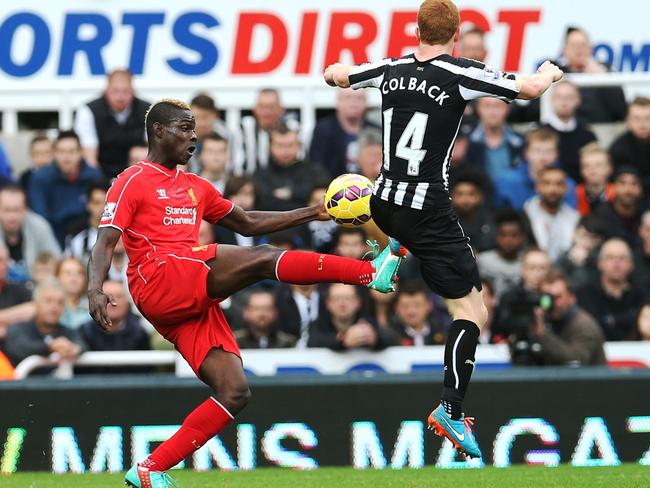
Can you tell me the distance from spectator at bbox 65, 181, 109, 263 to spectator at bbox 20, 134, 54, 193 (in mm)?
724

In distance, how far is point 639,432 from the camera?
37.9 ft

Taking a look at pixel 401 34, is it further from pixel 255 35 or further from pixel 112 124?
pixel 112 124

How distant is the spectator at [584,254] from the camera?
44.3 ft

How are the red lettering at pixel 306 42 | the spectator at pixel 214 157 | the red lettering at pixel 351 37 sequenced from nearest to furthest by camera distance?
the spectator at pixel 214 157
the red lettering at pixel 351 37
the red lettering at pixel 306 42

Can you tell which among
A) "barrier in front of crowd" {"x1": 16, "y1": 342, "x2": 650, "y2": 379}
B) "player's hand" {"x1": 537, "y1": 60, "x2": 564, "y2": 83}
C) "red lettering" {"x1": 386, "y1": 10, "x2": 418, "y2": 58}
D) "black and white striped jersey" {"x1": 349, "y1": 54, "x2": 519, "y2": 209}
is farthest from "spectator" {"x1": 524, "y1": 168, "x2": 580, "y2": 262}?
"player's hand" {"x1": 537, "y1": 60, "x2": 564, "y2": 83}

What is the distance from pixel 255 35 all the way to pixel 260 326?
413 cm

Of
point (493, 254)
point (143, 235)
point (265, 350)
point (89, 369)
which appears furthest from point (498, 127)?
point (143, 235)

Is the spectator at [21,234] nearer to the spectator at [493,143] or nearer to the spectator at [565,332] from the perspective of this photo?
the spectator at [493,143]

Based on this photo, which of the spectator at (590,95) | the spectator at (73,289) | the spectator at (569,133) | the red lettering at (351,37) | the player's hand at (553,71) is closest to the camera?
the player's hand at (553,71)

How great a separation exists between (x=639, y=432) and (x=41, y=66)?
733 cm

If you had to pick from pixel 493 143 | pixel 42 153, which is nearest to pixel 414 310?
pixel 493 143

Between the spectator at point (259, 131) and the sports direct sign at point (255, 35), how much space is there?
1399 mm

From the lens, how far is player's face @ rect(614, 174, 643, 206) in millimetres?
13953

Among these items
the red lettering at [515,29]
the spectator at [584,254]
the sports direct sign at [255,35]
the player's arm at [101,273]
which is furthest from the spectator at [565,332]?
the player's arm at [101,273]
